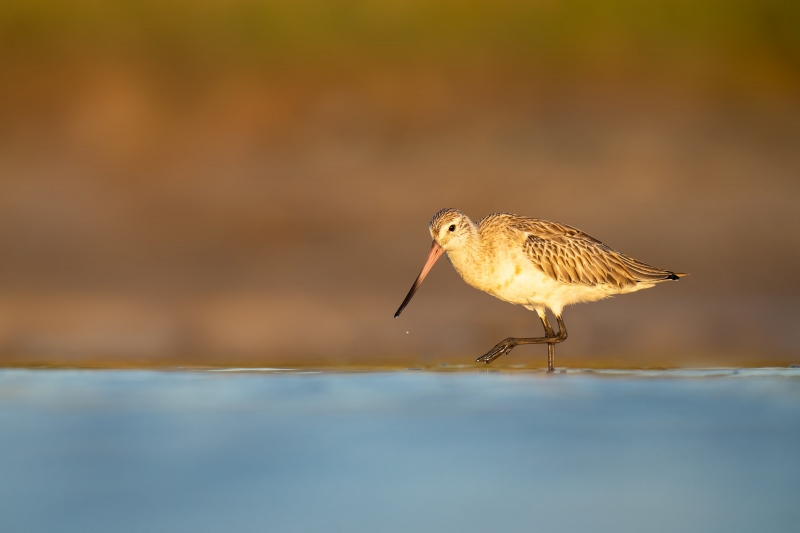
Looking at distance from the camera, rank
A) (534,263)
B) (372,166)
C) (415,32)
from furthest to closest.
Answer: (415,32) → (372,166) → (534,263)

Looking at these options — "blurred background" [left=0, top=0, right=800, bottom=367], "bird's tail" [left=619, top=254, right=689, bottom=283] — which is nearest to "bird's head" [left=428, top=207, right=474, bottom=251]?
"bird's tail" [left=619, top=254, right=689, bottom=283]

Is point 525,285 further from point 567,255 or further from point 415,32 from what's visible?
point 415,32

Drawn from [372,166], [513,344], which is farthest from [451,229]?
[372,166]

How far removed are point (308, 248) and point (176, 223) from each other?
1.32m

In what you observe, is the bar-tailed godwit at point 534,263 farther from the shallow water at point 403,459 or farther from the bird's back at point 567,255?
the shallow water at point 403,459

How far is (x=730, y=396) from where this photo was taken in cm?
317

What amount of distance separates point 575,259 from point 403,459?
208 inches

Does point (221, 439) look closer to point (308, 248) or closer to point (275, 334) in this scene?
point (275, 334)

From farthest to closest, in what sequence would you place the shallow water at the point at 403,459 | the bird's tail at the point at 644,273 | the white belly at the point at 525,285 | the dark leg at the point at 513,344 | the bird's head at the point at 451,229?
the bird's tail at the point at 644,273 → the bird's head at the point at 451,229 → the white belly at the point at 525,285 → the dark leg at the point at 513,344 → the shallow water at the point at 403,459

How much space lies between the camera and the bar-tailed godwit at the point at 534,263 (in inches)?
292

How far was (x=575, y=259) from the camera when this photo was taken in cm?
759

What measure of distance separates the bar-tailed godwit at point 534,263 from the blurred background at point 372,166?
239 centimetres

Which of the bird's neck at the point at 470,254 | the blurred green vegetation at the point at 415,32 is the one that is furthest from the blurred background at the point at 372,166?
the bird's neck at the point at 470,254

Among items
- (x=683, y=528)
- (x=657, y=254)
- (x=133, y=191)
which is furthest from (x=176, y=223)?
(x=683, y=528)
